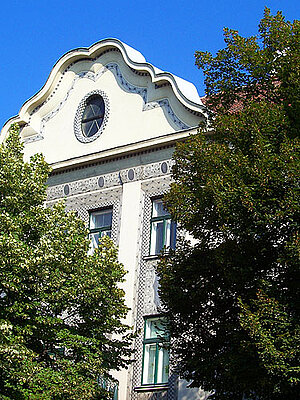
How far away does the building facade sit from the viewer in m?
20.7

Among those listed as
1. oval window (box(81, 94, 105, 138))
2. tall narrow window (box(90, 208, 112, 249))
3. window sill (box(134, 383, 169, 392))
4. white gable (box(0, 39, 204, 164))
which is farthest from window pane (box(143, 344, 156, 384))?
oval window (box(81, 94, 105, 138))

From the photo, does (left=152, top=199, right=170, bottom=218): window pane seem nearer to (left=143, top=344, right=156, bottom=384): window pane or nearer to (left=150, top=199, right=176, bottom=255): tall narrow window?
(left=150, top=199, right=176, bottom=255): tall narrow window

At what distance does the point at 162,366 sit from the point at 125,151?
6.36m

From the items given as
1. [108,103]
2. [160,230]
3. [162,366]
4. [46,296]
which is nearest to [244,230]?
[46,296]

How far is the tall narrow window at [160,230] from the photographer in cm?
2147

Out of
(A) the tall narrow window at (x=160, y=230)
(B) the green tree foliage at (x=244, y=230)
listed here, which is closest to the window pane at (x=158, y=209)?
(A) the tall narrow window at (x=160, y=230)

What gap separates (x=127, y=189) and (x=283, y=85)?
8.46 metres

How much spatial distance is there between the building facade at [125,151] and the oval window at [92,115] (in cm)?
3

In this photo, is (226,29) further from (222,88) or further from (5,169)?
(5,169)

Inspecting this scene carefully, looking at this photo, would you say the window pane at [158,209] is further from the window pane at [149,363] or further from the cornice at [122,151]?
the window pane at [149,363]

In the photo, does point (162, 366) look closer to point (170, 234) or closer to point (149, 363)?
point (149, 363)

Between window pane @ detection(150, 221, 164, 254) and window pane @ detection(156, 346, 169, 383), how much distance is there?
2.87 meters

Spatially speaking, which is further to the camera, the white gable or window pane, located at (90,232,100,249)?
window pane, located at (90,232,100,249)

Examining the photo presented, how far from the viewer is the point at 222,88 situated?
16.2 m
